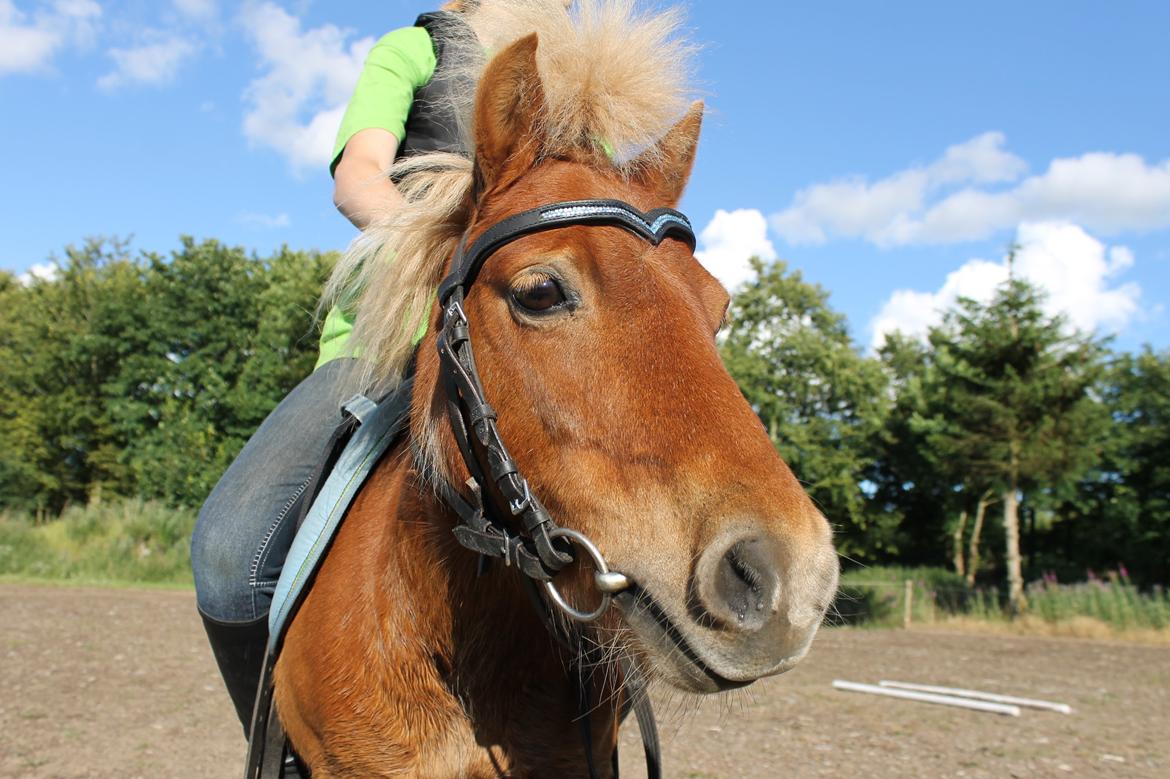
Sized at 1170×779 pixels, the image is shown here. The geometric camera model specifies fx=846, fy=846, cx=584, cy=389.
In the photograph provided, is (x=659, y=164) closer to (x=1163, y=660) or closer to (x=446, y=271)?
(x=446, y=271)

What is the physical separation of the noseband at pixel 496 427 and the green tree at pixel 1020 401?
2122cm

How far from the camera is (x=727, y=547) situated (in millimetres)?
1441

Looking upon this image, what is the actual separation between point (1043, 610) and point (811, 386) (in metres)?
16.4

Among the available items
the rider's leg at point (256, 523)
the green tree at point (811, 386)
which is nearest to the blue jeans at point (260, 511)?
the rider's leg at point (256, 523)

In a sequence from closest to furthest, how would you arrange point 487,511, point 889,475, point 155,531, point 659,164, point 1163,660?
point 487,511, point 659,164, point 1163,660, point 155,531, point 889,475

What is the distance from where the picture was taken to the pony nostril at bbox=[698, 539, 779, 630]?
142 centimetres

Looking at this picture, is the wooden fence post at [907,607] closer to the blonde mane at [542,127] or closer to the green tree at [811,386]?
the green tree at [811,386]

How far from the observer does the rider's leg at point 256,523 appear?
2617 mm

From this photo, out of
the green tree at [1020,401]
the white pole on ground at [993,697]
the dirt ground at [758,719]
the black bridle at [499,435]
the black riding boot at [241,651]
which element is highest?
the green tree at [1020,401]

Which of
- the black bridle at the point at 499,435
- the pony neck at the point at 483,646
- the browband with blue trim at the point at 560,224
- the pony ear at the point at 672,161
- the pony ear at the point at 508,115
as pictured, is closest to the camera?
the black bridle at the point at 499,435

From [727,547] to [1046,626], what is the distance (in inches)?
815

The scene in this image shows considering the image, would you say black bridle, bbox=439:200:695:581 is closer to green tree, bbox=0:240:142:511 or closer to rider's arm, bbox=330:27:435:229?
rider's arm, bbox=330:27:435:229

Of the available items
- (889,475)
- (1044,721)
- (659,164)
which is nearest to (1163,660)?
(1044,721)

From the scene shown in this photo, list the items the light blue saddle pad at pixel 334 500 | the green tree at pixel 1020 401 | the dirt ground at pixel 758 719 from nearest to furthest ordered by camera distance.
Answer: the light blue saddle pad at pixel 334 500
the dirt ground at pixel 758 719
the green tree at pixel 1020 401
